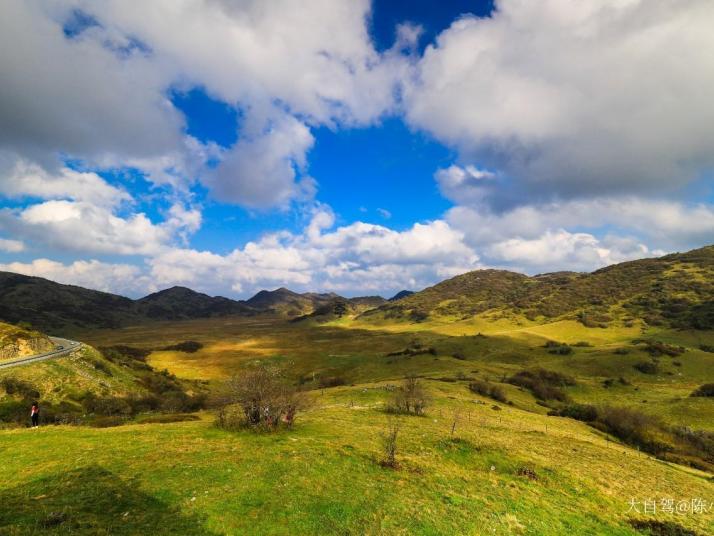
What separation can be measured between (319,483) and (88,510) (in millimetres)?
10033

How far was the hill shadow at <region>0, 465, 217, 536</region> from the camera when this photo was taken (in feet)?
45.8

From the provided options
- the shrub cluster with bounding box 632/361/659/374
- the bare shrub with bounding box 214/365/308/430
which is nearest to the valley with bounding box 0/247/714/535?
the bare shrub with bounding box 214/365/308/430

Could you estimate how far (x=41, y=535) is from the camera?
13.1 m

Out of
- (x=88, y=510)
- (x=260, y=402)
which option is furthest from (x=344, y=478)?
(x=260, y=402)

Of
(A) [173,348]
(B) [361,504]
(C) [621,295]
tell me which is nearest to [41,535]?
(B) [361,504]

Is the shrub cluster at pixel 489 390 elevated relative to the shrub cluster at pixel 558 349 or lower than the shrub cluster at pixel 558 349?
lower

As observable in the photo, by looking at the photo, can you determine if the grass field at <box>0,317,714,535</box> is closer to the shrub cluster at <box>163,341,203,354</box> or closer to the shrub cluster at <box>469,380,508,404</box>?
the shrub cluster at <box>469,380,508,404</box>

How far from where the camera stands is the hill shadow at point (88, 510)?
45.8ft

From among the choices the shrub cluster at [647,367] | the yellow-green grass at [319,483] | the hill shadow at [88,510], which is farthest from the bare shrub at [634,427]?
the hill shadow at [88,510]

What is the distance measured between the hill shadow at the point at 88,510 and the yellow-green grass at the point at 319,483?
0.24 ft

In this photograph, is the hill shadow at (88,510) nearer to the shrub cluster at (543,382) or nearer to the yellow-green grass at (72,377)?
the yellow-green grass at (72,377)

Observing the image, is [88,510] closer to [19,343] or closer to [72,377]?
[72,377]

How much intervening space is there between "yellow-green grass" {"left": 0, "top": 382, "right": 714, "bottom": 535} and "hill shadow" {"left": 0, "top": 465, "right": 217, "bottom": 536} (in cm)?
7

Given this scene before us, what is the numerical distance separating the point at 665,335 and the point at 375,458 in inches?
5319
